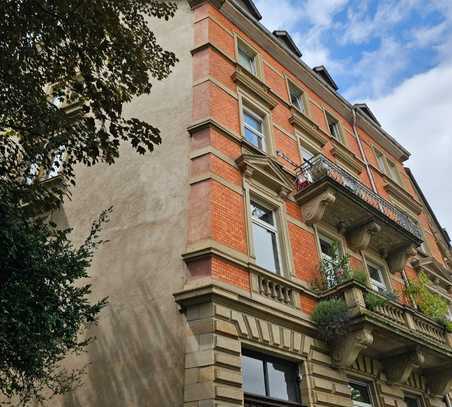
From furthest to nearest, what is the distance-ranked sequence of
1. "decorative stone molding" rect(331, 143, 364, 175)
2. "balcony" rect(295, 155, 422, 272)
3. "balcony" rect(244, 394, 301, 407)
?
"decorative stone molding" rect(331, 143, 364, 175) → "balcony" rect(295, 155, 422, 272) → "balcony" rect(244, 394, 301, 407)

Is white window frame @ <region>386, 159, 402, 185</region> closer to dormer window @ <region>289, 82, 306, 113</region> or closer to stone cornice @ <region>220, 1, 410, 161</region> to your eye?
stone cornice @ <region>220, 1, 410, 161</region>

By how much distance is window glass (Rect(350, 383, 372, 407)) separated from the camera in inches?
402

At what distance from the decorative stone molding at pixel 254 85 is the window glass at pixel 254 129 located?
30.7 inches

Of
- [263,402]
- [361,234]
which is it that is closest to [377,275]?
[361,234]

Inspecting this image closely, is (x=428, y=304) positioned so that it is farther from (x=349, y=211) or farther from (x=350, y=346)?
(x=350, y=346)

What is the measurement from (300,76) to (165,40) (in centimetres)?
602

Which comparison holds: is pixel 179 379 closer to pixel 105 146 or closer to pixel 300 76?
pixel 105 146

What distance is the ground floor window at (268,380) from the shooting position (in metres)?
7.98

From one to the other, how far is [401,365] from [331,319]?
3.04m

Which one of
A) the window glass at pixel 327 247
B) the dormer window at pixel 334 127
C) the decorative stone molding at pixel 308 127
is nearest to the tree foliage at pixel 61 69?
the window glass at pixel 327 247

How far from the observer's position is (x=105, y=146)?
6938 mm

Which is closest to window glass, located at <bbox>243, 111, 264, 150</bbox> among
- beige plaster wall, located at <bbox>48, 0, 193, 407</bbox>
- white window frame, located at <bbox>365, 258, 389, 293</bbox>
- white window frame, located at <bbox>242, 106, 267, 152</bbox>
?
white window frame, located at <bbox>242, 106, 267, 152</bbox>

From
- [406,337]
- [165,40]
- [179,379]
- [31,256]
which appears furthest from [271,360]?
[165,40]

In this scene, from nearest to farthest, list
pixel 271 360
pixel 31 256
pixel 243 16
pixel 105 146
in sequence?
pixel 31 256, pixel 105 146, pixel 271 360, pixel 243 16
